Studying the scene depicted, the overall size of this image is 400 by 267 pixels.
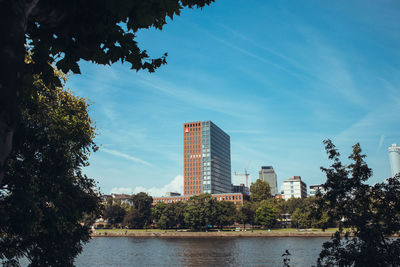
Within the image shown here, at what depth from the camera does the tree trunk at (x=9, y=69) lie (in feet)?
8.51

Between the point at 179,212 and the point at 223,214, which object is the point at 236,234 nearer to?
the point at 223,214

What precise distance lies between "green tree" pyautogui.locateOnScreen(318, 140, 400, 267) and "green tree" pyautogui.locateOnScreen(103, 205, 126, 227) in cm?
17202

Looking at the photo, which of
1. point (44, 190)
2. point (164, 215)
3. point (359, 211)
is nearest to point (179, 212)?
point (164, 215)

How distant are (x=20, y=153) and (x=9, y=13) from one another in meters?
17.3

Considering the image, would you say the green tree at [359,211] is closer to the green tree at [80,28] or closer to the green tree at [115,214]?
the green tree at [80,28]

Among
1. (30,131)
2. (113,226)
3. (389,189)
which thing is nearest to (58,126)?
(30,131)

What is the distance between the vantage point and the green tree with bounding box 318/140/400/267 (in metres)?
13.9

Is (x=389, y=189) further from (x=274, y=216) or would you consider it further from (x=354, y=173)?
(x=274, y=216)

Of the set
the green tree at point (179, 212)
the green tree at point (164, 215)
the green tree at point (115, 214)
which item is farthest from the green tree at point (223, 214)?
the green tree at point (115, 214)

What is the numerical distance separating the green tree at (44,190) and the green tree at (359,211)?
14643 millimetres

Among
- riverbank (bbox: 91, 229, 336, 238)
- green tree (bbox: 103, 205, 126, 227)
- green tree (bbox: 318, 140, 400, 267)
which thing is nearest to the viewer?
green tree (bbox: 318, 140, 400, 267)

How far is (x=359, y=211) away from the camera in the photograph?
15031 mm

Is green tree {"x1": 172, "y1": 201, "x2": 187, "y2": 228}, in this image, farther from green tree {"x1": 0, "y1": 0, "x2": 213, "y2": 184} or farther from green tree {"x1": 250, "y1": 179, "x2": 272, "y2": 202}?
green tree {"x1": 0, "y1": 0, "x2": 213, "y2": 184}

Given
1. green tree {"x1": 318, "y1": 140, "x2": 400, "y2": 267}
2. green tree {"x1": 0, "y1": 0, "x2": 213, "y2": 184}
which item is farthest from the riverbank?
green tree {"x1": 0, "y1": 0, "x2": 213, "y2": 184}
